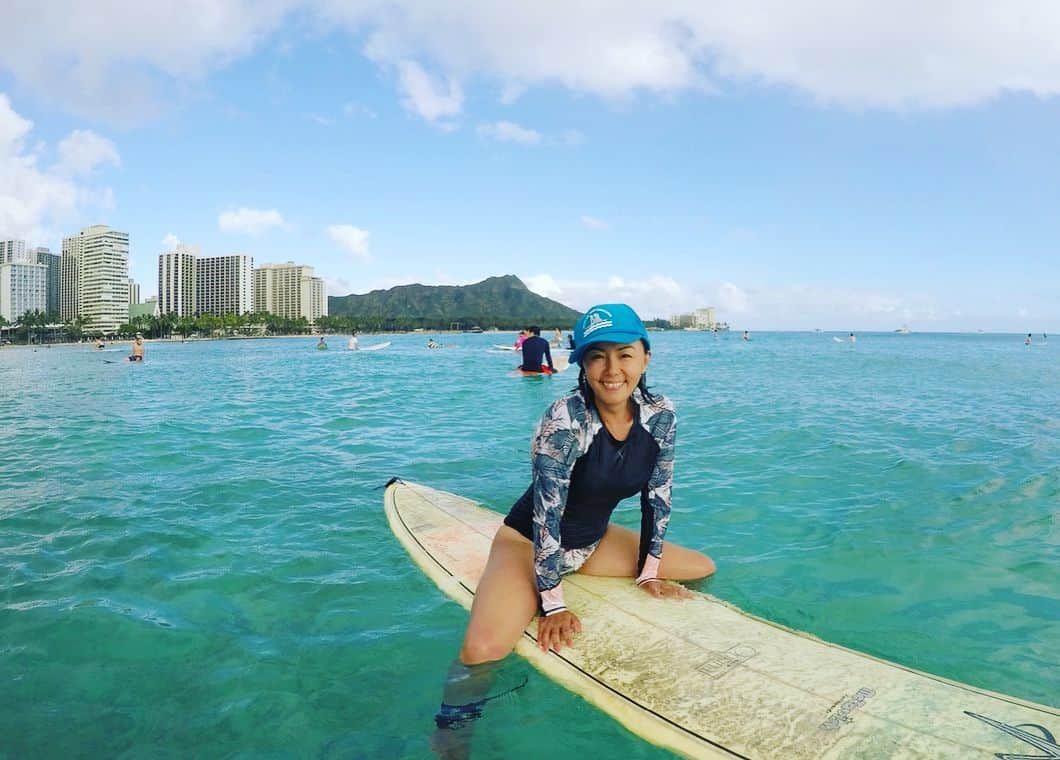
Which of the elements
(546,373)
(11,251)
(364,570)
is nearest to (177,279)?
(11,251)

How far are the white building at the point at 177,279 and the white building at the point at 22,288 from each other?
27352 mm

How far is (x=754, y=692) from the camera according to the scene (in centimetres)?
299

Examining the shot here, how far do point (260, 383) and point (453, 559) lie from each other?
20.5 metres

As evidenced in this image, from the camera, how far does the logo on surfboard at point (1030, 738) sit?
2439mm

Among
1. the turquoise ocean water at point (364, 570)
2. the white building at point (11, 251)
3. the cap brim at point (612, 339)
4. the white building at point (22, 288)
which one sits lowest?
the turquoise ocean water at point (364, 570)

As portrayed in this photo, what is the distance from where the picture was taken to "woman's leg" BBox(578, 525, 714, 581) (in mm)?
4312

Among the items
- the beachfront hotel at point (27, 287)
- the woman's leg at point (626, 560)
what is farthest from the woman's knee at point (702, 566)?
the beachfront hotel at point (27, 287)

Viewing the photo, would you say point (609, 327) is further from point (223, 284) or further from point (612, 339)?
point (223, 284)

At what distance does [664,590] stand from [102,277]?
583 ft

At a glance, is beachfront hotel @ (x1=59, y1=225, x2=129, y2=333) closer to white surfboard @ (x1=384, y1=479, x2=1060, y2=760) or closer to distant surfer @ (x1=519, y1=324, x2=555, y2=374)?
distant surfer @ (x1=519, y1=324, x2=555, y2=374)

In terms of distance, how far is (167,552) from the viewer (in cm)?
549

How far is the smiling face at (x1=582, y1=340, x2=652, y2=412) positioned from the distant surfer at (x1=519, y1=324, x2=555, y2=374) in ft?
57.7

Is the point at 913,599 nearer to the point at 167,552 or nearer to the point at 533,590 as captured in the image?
the point at 533,590

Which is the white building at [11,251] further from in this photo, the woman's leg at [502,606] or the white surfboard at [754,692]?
the white surfboard at [754,692]
